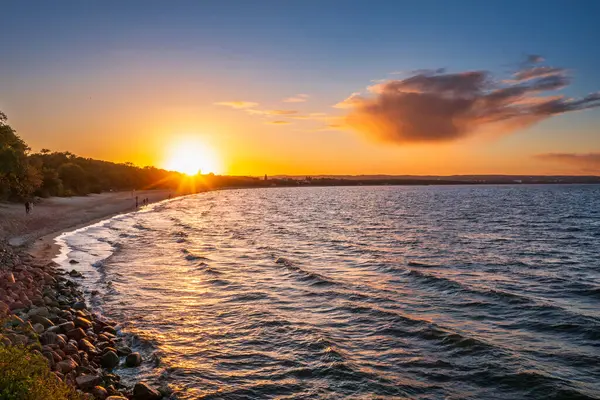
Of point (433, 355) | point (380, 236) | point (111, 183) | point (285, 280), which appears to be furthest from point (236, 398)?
point (111, 183)

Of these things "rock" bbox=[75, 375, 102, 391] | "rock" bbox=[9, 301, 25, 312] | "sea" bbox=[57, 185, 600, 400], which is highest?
"rock" bbox=[9, 301, 25, 312]

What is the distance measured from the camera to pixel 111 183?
15412cm

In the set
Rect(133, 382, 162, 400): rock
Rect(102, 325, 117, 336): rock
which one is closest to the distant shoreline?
Rect(102, 325, 117, 336): rock

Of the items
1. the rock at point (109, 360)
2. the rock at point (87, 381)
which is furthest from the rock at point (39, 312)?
the rock at point (87, 381)

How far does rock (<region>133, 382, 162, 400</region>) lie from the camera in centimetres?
1146

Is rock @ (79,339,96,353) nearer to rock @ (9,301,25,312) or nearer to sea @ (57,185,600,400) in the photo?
sea @ (57,185,600,400)

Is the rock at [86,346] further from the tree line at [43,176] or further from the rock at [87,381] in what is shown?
the tree line at [43,176]

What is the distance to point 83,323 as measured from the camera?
52.7 feet

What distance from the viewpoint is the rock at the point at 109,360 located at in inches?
527

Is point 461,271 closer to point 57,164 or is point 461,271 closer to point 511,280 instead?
point 511,280

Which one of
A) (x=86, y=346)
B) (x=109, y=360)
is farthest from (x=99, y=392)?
(x=86, y=346)

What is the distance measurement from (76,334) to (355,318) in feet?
34.0

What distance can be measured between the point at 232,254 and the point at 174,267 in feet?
21.9

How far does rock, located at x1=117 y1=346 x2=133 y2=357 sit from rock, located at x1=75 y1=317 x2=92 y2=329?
6.85ft
